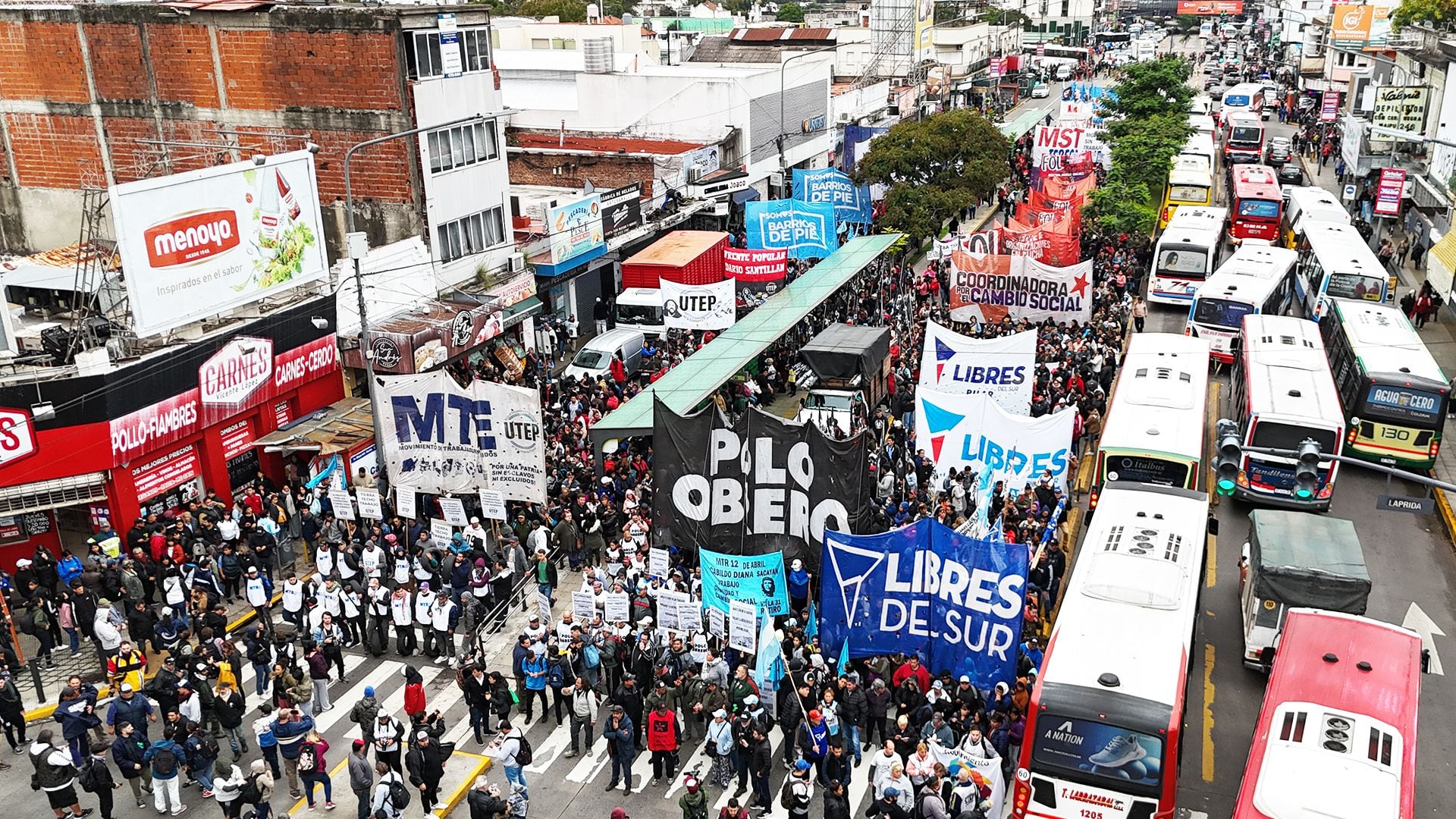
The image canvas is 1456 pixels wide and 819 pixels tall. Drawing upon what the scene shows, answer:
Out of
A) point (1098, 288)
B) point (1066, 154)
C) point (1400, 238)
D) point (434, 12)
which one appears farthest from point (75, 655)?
point (1400, 238)

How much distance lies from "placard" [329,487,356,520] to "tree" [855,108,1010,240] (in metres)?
29.9

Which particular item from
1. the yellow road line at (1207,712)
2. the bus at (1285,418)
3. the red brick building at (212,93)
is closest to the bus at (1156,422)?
the bus at (1285,418)

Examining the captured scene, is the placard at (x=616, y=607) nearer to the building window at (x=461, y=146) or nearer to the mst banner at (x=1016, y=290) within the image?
the mst banner at (x=1016, y=290)

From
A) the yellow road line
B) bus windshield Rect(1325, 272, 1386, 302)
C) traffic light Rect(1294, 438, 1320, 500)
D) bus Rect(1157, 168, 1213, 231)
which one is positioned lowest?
the yellow road line

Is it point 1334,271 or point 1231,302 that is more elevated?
point 1334,271

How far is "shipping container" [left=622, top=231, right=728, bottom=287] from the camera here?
37719 millimetres

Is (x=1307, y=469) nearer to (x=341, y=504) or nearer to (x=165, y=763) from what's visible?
(x=165, y=763)

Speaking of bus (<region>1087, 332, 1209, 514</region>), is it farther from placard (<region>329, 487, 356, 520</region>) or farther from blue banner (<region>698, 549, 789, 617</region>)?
placard (<region>329, 487, 356, 520</region>)

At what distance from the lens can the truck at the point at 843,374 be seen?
27188 mm

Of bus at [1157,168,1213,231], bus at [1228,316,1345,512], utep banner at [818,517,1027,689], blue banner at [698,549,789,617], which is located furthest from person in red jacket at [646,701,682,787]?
bus at [1157,168,1213,231]

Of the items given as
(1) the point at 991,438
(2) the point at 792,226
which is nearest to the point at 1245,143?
(2) the point at 792,226

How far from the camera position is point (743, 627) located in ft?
55.7

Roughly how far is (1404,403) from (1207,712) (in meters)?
11.7

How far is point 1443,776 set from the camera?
53.3 ft
